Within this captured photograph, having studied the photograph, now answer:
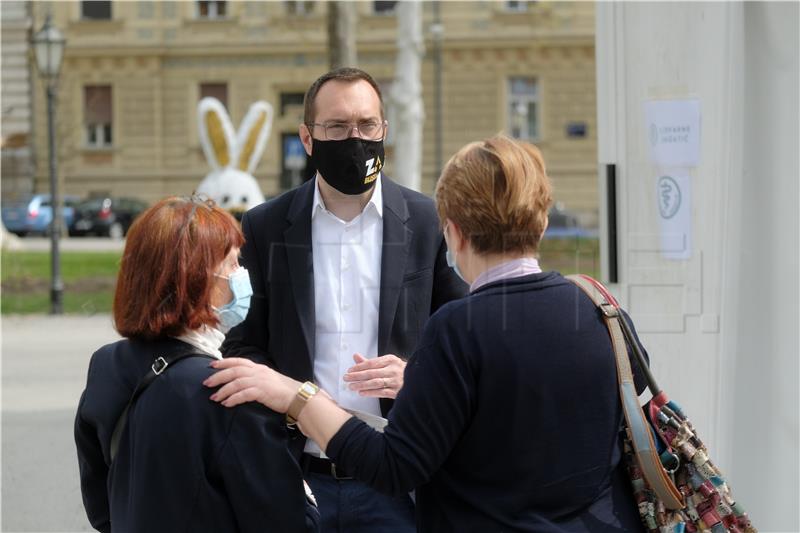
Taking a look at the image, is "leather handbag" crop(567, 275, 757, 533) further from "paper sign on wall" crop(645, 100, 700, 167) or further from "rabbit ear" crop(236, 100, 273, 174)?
"rabbit ear" crop(236, 100, 273, 174)

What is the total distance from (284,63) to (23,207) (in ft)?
34.1

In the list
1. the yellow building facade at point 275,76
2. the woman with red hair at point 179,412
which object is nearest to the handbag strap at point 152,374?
the woman with red hair at point 179,412

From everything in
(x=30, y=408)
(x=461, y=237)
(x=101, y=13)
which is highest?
(x=101, y=13)

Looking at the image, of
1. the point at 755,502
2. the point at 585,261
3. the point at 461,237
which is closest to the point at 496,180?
the point at 461,237

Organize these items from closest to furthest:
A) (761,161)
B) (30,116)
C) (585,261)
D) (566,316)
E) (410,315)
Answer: (566,316), (410,315), (761,161), (585,261), (30,116)

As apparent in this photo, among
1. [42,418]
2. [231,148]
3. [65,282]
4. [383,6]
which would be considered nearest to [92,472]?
[42,418]

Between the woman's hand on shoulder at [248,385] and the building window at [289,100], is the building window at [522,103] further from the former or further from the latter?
the woman's hand on shoulder at [248,385]

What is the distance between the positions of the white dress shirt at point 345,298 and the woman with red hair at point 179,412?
61cm

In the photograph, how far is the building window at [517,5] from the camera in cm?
3712

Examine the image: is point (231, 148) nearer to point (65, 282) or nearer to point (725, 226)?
point (65, 282)

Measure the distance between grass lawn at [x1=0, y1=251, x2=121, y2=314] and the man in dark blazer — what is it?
475 inches

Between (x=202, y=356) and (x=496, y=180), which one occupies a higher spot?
(x=496, y=180)

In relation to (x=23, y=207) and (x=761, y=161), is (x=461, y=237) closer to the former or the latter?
(x=761, y=161)

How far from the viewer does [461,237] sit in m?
2.38
